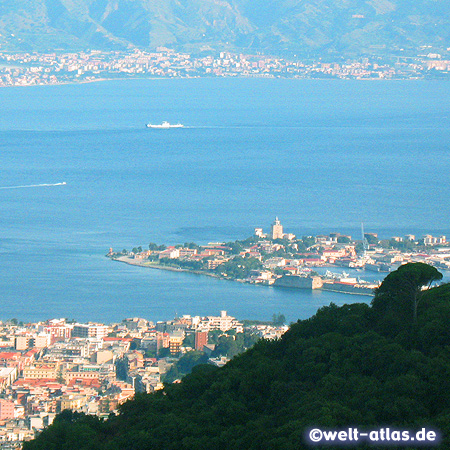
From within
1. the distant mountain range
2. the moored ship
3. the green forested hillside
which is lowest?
the green forested hillside

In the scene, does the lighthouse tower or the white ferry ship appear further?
the white ferry ship

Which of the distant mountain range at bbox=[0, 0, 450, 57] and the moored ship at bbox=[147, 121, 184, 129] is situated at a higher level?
the distant mountain range at bbox=[0, 0, 450, 57]

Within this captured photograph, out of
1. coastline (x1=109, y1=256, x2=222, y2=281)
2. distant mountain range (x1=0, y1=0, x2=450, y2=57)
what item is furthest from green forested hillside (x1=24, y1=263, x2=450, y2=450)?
distant mountain range (x1=0, y1=0, x2=450, y2=57)

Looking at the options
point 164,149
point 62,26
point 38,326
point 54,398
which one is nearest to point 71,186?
point 164,149

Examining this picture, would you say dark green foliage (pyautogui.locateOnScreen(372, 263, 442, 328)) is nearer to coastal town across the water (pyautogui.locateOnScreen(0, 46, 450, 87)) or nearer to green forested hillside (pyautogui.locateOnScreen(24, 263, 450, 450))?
green forested hillside (pyautogui.locateOnScreen(24, 263, 450, 450))

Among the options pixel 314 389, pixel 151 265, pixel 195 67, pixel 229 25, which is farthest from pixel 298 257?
pixel 229 25

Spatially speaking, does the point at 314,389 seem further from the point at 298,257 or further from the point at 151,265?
the point at 298,257

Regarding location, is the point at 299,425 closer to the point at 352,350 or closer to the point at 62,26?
the point at 352,350

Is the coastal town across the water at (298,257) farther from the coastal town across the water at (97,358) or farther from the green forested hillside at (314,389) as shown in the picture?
the green forested hillside at (314,389)

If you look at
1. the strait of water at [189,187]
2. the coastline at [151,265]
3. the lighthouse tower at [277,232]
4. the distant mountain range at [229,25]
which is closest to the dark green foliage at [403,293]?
the strait of water at [189,187]
